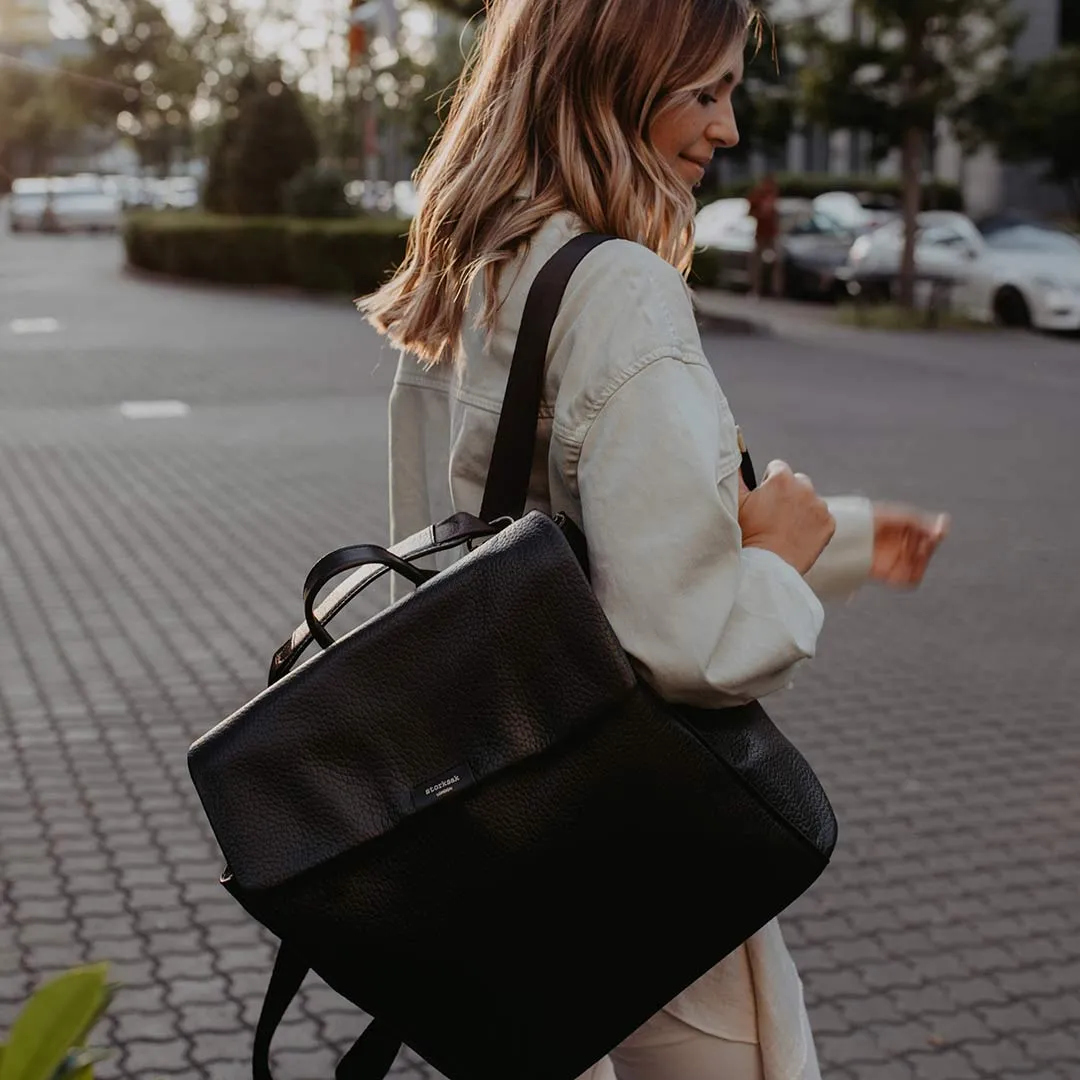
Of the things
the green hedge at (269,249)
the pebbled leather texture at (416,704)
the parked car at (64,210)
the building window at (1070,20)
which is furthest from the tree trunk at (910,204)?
the parked car at (64,210)

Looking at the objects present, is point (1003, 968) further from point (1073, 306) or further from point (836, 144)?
point (836, 144)

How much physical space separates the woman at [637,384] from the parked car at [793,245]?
76.2 ft

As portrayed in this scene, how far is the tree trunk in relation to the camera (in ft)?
71.3

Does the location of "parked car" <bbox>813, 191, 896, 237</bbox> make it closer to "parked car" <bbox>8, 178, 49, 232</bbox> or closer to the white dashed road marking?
the white dashed road marking

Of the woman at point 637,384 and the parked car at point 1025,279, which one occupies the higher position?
the woman at point 637,384

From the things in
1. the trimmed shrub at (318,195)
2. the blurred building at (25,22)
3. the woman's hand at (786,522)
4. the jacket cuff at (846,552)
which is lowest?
the trimmed shrub at (318,195)

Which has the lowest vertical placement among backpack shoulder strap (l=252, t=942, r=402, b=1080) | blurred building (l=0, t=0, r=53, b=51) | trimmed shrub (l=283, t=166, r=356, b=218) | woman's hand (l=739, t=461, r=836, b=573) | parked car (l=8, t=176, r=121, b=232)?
parked car (l=8, t=176, r=121, b=232)

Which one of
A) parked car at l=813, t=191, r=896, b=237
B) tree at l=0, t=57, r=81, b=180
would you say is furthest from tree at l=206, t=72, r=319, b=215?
tree at l=0, t=57, r=81, b=180

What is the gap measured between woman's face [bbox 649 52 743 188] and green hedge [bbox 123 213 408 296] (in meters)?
22.8

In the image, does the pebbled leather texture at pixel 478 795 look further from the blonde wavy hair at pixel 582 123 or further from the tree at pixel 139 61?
the tree at pixel 139 61

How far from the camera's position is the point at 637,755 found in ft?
5.46

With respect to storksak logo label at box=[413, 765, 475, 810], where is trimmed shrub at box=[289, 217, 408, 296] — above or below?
below

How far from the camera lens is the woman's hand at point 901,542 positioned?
81.0 inches

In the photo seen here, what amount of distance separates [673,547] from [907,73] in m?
A: 21.2
